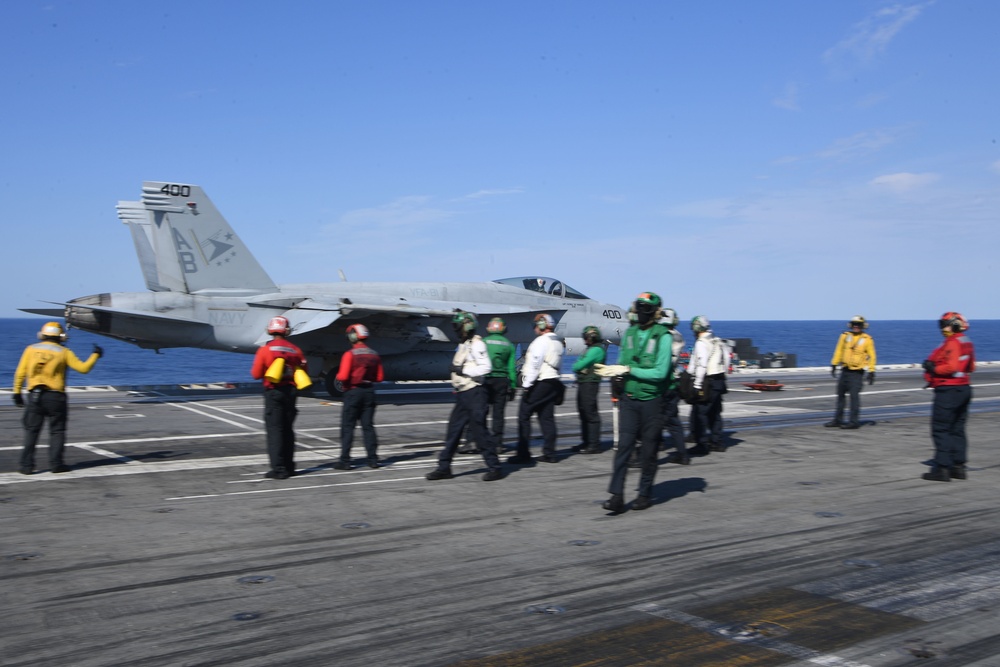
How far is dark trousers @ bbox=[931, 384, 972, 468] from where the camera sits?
9766mm

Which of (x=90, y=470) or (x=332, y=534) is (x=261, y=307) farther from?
(x=332, y=534)

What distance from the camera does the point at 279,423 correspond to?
1005 centimetres

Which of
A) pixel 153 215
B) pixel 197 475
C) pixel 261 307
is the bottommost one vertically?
pixel 197 475

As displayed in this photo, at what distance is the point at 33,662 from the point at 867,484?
8.67 meters

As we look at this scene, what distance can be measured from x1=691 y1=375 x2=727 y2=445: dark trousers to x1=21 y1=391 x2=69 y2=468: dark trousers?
8.52 meters

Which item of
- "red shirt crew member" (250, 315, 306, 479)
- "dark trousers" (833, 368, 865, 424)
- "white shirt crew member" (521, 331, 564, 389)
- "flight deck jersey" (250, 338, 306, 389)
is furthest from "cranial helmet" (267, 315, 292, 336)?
"dark trousers" (833, 368, 865, 424)

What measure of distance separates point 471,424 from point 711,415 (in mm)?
4234

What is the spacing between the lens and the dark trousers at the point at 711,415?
481 inches

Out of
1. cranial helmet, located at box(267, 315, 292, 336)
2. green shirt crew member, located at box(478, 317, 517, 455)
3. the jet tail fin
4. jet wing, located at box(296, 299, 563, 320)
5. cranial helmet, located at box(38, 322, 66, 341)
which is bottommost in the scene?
green shirt crew member, located at box(478, 317, 517, 455)

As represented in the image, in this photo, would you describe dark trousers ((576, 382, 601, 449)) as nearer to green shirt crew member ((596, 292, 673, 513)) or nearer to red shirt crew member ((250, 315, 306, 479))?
green shirt crew member ((596, 292, 673, 513))

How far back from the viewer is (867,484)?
9781 mm

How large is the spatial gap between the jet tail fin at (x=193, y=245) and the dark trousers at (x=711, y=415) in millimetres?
14310

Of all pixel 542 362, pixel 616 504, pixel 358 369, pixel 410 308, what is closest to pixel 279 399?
pixel 358 369

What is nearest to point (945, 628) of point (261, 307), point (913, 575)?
point (913, 575)
